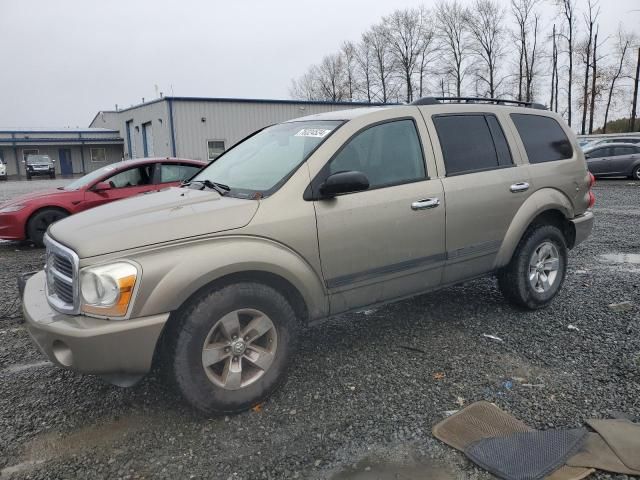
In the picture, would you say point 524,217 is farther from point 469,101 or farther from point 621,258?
point 621,258

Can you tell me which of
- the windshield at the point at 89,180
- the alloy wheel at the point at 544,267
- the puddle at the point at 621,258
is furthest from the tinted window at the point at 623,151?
the windshield at the point at 89,180

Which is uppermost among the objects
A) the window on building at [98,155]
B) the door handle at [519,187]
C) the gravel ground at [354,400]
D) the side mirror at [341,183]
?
the window on building at [98,155]

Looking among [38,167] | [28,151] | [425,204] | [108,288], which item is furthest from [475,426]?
[28,151]

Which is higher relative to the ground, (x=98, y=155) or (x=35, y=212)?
(x=98, y=155)

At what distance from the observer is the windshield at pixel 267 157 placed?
11.4 feet

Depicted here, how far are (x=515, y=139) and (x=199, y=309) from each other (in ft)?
10.6

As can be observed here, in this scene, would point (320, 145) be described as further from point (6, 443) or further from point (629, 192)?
point (629, 192)

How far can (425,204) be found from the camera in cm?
374

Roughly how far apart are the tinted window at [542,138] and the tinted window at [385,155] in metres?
1.34

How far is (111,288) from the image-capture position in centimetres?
266

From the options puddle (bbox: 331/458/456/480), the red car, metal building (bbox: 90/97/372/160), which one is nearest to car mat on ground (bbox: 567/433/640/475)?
puddle (bbox: 331/458/456/480)

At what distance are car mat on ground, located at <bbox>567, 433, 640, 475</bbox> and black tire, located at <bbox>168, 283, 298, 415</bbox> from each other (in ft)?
5.63

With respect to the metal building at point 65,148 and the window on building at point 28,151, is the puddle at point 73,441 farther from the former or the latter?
the window on building at point 28,151

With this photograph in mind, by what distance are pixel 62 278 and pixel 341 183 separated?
176 cm
